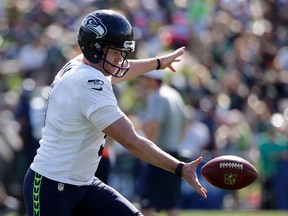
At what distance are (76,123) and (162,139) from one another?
14.3 feet

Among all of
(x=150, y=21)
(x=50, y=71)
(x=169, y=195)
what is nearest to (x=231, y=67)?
(x=150, y=21)

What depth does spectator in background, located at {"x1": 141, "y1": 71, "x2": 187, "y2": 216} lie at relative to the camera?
383 inches

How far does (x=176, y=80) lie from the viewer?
1461 centimetres

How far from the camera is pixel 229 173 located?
226 inches

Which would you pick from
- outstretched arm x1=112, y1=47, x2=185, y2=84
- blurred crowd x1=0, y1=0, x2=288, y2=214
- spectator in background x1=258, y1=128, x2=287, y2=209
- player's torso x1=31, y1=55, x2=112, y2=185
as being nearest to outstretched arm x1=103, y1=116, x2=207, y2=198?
player's torso x1=31, y1=55, x2=112, y2=185

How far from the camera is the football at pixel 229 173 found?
5.75 m

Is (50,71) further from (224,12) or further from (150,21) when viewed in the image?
(224,12)

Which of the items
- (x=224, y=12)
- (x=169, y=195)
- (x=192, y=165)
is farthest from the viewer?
(x=224, y=12)

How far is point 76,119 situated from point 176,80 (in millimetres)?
9057

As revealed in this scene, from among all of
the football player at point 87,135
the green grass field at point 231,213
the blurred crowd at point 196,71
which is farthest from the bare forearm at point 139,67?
the green grass field at point 231,213

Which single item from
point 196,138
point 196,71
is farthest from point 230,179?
point 196,71

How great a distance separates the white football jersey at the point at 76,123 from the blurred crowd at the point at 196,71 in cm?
513

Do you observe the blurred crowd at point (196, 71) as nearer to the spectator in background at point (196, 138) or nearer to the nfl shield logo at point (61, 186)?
the spectator in background at point (196, 138)

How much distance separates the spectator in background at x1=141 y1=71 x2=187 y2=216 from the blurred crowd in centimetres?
168
